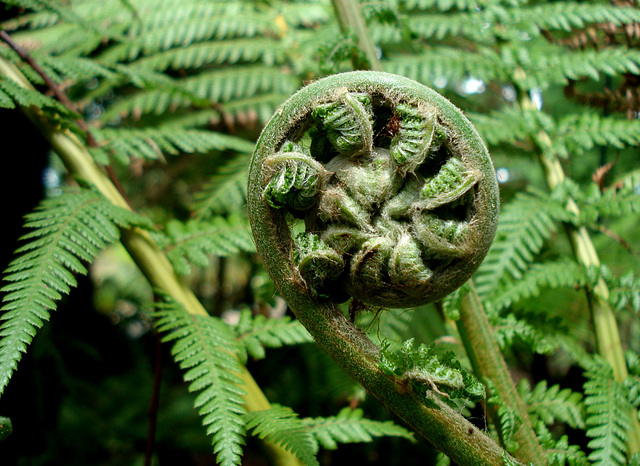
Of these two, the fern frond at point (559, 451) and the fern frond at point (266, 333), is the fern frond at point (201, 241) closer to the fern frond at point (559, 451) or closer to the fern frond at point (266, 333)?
the fern frond at point (266, 333)

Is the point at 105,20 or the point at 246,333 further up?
the point at 105,20

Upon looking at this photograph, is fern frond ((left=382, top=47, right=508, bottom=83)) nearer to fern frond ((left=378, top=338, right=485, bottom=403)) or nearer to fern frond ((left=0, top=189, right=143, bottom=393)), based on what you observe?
fern frond ((left=0, top=189, right=143, bottom=393))

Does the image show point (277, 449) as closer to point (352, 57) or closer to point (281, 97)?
point (352, 57)

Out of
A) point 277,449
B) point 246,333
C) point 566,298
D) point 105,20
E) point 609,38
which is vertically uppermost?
point 105,20

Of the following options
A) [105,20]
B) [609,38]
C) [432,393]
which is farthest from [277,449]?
[105,20]

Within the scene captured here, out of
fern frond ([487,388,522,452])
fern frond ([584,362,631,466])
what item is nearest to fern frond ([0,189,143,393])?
fern frond ([487,388,522,452])

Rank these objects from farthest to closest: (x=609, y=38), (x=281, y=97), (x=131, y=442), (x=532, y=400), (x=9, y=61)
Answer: (x=131, y=442) < (x=281, y=97) < (x=609, y=38) < (x=9, y=61) < (x=532, y=400)

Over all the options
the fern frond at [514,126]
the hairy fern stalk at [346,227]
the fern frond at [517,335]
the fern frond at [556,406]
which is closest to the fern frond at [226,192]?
the hairy fern stalk at [346,227]

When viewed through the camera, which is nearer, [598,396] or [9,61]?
[598,396]
